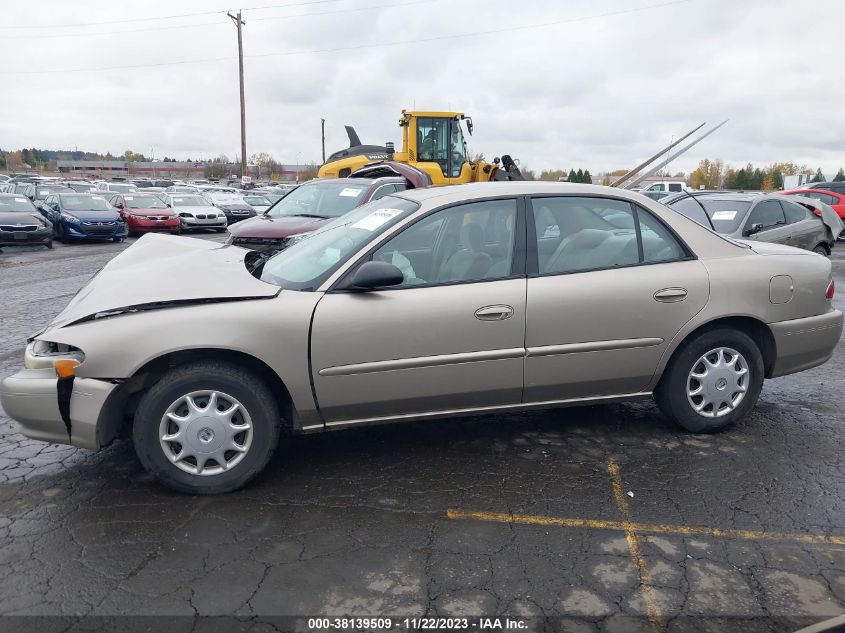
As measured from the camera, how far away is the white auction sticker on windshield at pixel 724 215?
32.0 feet

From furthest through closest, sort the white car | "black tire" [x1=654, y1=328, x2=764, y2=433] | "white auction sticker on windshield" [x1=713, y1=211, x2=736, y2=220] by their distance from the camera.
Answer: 1. the white car
2. "white auction sticker on windshield" [x1=713, y1=211, x2=736, y2=220]
3. "black tire" [x1=654, y1=328, x2=764, y2=433]

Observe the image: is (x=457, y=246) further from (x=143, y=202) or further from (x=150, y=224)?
(x=143, y=202)

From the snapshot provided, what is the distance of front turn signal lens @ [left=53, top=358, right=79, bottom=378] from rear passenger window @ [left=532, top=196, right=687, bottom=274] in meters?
2.60

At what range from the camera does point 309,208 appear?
1062 centimetres

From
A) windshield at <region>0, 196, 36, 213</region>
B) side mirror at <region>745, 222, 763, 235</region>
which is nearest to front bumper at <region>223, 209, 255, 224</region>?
windshield at <region>0, 196, 36, 213</region>

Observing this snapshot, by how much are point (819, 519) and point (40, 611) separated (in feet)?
11.9

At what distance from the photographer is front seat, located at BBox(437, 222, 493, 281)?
12.9 ft

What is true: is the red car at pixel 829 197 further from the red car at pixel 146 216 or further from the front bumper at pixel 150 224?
the red car at pixel 146 216

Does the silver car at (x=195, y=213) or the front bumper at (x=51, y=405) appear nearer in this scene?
the front bumper at (x=51, y=405)

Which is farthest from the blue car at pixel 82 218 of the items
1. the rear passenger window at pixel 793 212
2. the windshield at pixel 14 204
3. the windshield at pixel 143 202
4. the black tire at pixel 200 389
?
the black tire at pixel 200 389

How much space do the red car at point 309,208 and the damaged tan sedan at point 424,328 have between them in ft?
14.9

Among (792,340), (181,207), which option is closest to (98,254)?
(181,207)

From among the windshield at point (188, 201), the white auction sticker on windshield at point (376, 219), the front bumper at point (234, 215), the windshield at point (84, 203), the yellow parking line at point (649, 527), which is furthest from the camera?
the front bumper at point (234, 215)

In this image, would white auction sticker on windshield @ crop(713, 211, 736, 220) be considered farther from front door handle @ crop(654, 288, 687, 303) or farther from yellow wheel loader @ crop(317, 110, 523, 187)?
yellow wheel loader @ crop(317, 110, 523, 187)
